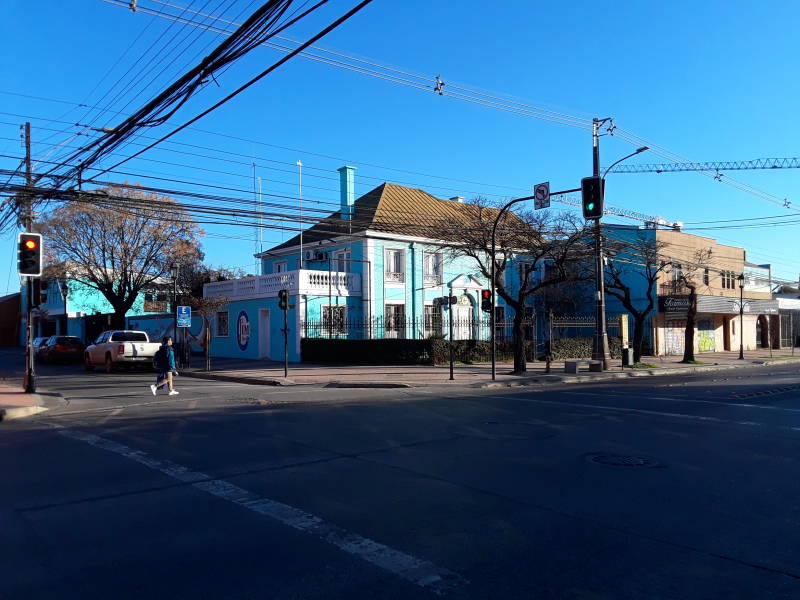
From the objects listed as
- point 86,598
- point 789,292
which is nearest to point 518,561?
point 86,598

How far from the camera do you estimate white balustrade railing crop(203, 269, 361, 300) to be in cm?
3138

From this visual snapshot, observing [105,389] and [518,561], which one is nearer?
[518,561]

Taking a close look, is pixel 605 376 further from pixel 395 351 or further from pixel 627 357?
pixel 395 351

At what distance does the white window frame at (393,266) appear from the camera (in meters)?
35.2

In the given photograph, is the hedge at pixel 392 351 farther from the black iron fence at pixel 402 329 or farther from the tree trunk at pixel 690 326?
the tree trunk at pixel 690 326

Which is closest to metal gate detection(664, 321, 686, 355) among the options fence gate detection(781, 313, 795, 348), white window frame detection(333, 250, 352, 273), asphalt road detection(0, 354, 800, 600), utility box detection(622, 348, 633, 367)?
utility box detection(622, 348, 633, 367)

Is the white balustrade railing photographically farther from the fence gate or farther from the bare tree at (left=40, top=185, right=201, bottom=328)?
the fence gate

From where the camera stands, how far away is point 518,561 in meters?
5.05

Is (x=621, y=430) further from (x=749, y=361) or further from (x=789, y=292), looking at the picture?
(x=789, y=292)

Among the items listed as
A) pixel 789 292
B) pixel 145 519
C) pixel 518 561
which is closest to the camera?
pixel 518 561

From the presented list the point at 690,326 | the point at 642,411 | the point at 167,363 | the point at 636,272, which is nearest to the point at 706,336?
the point at 636,272

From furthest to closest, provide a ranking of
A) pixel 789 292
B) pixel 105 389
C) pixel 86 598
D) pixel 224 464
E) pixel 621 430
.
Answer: pixel 789 292
pixel 105 389
pixel 621 430
pixel 224 464
pixel 86 598

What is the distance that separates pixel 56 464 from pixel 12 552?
3.65 metres

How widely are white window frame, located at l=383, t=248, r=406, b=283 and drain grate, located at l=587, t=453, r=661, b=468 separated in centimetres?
2643
